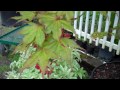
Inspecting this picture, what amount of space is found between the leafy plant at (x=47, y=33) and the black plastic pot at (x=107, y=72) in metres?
0.73

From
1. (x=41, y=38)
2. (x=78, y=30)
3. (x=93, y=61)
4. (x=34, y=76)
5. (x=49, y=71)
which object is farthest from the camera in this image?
(x=78, y=30)

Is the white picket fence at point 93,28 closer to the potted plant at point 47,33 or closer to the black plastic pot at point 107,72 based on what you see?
the black plastic pot at point 107,72

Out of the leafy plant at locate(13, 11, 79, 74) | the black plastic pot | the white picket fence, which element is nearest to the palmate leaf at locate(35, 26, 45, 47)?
the leafy plant at locate(13, 11, 79, 74)

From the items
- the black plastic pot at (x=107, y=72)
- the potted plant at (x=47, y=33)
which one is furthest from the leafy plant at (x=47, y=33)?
the black plastic pot at (x=107, y=72)

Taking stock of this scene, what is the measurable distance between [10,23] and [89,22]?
1209 mm

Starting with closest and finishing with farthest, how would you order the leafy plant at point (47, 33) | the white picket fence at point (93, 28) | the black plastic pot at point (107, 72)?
1. the leafy plant at point (47, 33)
2. the black plastic pot at point (107, 72)
3. the white picket fence at point (93, 28)

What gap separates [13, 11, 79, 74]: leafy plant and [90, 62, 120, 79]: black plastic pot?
28.5 inches

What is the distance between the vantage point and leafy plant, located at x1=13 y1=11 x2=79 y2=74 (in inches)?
33.4

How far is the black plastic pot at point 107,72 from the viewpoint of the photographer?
5.40 ft

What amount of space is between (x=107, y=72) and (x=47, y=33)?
3.03 feet

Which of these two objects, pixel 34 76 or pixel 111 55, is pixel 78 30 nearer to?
pixel 111 55
